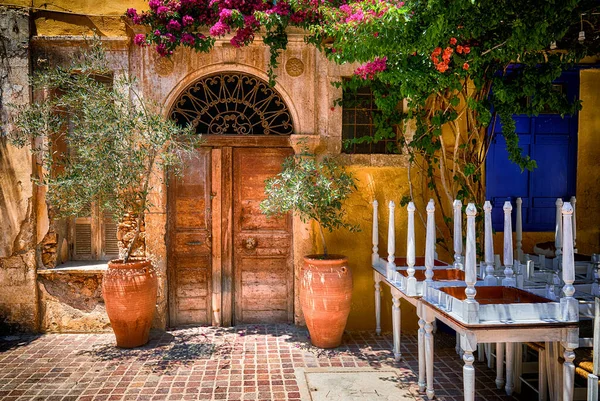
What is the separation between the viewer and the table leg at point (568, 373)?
3.49 m

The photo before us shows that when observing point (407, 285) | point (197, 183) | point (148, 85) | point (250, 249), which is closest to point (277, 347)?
point (250, 249)

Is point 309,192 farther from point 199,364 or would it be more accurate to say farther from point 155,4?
point 155,4

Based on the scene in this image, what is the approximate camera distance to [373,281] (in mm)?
6547

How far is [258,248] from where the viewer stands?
6621 mm

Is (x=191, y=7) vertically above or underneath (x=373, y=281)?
above

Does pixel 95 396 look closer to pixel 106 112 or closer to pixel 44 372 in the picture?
pixel 44 372

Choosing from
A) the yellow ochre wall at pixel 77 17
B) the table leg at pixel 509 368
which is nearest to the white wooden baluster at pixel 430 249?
the table leg at pixel 509 368

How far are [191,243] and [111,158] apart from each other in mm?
1665

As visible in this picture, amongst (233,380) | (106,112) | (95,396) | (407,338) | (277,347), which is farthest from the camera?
(407,338)

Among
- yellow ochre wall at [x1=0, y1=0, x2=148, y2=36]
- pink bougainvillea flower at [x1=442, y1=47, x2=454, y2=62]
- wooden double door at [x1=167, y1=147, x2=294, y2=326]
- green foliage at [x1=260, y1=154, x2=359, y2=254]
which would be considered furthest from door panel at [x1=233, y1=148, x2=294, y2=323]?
pink bougainvillea flower at [x1=442, y1=47, x2=454, y2=62]

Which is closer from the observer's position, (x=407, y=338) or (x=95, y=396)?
(x=95, y=396)

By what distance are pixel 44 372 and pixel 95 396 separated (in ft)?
2.99

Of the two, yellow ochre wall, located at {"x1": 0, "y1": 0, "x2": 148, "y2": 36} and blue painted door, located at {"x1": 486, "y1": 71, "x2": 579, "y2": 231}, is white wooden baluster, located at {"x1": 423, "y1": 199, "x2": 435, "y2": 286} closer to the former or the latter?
blue painted door, located at {"x1": 486, "y1": 71, "x2": 579, "y2": 231}

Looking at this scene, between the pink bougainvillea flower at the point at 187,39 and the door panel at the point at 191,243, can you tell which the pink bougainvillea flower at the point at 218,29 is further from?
the door panel at the point at 191,243
